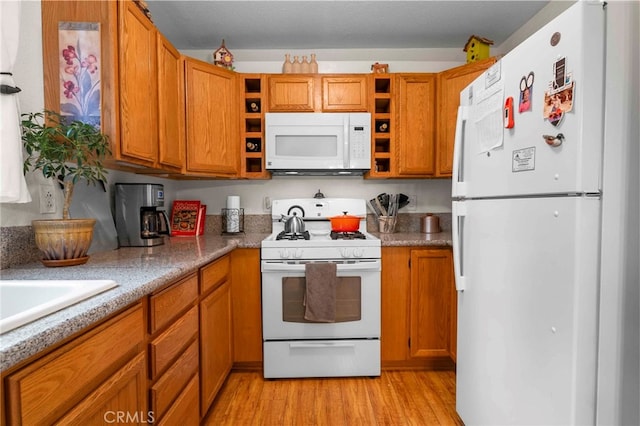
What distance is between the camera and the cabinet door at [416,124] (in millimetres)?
2439

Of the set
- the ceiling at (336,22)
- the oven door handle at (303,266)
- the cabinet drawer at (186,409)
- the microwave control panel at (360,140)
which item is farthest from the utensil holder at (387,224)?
the cabinet drawer at (186,409)

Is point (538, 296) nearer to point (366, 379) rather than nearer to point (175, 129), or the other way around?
point (366, 379)

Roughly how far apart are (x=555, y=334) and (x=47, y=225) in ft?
6.06

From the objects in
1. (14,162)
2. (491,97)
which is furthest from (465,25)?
(14,162)

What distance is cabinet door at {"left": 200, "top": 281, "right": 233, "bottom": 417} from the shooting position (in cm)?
159

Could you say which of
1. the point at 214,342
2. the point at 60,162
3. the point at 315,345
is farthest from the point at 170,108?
the point at 315,345

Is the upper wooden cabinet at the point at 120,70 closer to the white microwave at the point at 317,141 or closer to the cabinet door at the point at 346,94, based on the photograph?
the white microwave at the point at 317,141

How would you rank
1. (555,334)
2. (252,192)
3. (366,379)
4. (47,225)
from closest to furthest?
(555,334) < (47,225) < (366,379) < (252,192)

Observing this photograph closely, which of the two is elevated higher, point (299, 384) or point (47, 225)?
point (47, 225)

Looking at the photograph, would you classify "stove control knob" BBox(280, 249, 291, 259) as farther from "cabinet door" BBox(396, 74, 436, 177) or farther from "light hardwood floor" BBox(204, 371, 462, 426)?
"cabinet door" BBox(396, 74, 436, 177)

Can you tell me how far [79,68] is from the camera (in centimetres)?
140

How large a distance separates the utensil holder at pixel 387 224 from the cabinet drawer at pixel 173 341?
5.27 ft

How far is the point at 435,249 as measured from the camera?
7.09ft

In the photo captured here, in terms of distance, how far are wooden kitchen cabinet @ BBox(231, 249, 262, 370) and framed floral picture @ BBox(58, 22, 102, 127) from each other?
1147 mm
